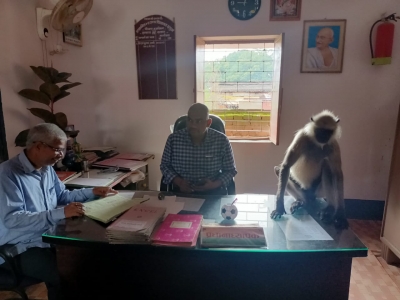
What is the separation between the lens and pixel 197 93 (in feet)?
10.1

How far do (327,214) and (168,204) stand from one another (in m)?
0.80

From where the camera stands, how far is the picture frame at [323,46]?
284 cm

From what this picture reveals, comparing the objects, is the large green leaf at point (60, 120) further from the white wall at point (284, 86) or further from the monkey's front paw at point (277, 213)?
the monkey's front paw at point (277, 213)

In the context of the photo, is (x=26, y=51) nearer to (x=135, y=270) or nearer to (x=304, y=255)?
(x=135, y=270)

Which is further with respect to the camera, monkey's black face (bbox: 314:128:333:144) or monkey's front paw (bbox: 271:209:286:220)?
monkey's black face (bbox: 314:128:333:144)

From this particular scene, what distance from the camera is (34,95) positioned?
2260 millimetres

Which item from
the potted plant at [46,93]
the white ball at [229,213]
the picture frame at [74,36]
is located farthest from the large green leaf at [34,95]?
the white ball at [229,213]

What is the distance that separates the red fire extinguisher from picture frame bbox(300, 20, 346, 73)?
30cm

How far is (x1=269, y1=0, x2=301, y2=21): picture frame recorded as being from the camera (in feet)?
9.36

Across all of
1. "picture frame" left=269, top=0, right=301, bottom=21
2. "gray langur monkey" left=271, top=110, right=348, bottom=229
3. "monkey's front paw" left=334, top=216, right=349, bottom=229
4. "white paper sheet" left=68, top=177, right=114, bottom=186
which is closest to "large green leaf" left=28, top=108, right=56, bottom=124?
"white paper sheet" left=68, top=177, right=114, bottom=186

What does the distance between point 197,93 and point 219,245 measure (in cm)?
219

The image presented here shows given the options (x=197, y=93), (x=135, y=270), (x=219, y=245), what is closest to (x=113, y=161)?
(x=197, y=93)

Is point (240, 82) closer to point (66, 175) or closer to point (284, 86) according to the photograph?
point (284, 86)

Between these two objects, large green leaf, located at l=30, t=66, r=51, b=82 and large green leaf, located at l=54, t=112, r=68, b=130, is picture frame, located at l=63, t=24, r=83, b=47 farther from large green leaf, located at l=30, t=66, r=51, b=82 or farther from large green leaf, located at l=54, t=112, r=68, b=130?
large green leaf, located at l=54, t=112, r=68, b=130
